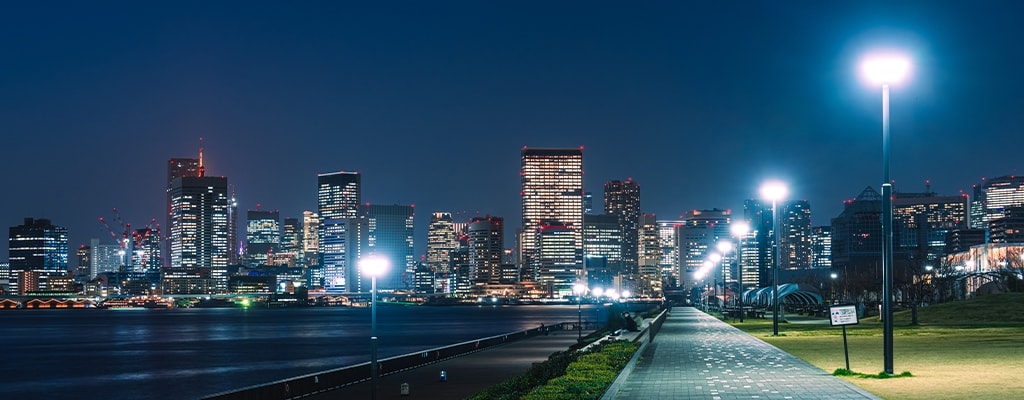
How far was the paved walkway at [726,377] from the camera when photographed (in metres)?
21.4

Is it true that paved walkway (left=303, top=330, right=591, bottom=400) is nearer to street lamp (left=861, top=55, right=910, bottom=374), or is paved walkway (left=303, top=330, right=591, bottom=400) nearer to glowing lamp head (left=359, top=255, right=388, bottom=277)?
glowing lamp head (left=359, top=255, right=388, bottom=277)

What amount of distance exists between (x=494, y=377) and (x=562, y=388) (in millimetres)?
23340

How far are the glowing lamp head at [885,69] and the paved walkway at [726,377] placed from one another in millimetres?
6576

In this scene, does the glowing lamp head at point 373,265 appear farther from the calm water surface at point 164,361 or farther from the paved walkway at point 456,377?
the calm water surface at point 164,361

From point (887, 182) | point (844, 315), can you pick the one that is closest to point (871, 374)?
point (844, 315)

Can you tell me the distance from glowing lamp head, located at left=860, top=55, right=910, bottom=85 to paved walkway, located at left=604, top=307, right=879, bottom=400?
6576mm

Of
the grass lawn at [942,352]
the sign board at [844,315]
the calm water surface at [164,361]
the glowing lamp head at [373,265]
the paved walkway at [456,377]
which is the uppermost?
the glowing lamp head at [373,265]

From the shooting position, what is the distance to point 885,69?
24.0 m

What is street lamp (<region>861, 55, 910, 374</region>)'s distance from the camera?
23.8 m

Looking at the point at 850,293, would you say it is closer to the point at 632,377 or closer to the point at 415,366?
the point at 415,366

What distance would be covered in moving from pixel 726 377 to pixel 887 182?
226 inches

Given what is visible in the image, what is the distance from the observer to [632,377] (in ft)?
87.0

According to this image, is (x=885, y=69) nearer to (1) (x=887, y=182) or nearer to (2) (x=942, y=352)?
(1) (x=887, y=182)

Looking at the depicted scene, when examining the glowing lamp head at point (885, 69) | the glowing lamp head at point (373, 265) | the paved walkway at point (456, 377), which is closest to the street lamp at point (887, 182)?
the glowing lamp head at point (885, 69)
